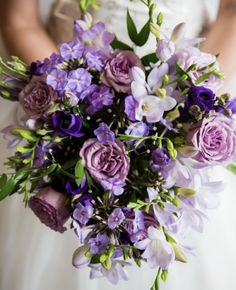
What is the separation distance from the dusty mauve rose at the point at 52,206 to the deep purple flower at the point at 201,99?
0.68 feet

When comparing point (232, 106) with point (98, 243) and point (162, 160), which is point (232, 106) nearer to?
point (162, 160)

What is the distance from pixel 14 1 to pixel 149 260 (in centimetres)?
69

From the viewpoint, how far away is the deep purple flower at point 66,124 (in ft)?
2.11

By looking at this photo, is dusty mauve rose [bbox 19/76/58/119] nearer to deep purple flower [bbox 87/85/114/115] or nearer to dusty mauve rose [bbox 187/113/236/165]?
deep purple flower [bbox 87/85/114/115]

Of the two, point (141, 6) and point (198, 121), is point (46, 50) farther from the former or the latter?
point (198, 121)

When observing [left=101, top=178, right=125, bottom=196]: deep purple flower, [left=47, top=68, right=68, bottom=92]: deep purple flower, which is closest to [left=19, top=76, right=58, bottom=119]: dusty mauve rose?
[left=47, top=68, right=68, bottom=92]: deep purple flower

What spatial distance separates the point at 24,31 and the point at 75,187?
532mm

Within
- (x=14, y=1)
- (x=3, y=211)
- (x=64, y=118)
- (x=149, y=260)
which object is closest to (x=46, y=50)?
(x=14, y=1)

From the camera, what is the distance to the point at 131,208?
0.66m

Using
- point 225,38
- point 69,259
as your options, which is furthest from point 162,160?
point 225,38

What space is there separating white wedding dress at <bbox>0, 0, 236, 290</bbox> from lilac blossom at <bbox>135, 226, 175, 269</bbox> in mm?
260

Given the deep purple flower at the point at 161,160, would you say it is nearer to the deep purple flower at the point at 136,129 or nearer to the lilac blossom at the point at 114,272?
the deep purple flower at the point at 136,129

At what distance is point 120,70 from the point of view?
662 mm

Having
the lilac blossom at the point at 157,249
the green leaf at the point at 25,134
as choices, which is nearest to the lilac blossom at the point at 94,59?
the green leaf at the point at 25,134
